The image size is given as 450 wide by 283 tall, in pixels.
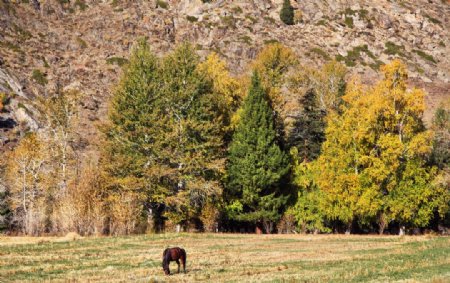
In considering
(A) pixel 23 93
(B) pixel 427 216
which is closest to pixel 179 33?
(A) pixel 23 93

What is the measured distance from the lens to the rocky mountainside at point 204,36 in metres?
110

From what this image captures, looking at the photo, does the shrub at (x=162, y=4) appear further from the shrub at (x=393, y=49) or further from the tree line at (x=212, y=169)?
the tree line at (x=212, y=169)

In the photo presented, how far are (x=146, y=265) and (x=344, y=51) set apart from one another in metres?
111

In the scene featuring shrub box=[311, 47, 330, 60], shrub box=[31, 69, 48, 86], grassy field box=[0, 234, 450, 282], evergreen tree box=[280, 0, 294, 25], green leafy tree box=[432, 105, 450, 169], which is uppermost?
evergreen tree box=[280, 0, 294, 25]

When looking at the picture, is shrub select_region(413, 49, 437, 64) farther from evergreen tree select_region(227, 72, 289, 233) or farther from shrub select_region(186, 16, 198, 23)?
evergreen tree select_region(227, 72, 289, 233)

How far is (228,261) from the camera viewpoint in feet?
88.4

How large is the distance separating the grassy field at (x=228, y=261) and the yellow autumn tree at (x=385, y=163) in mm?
12529

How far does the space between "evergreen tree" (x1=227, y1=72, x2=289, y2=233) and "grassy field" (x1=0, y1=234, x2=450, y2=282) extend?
1495 centimetres

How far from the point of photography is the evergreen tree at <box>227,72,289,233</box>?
182 ft

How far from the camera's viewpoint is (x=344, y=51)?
5025 inches

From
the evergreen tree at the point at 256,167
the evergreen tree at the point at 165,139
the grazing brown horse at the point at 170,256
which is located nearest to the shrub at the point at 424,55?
the evergreen tree at the point at 256,167

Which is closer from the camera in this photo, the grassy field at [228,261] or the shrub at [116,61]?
the grassy field at [228,261]

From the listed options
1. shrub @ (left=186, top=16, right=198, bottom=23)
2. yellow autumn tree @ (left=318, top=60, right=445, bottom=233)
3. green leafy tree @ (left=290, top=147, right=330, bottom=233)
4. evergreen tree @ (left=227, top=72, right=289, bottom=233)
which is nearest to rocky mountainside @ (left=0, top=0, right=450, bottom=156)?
shrub @ (left=186, top=16, right=198, bottom=23)

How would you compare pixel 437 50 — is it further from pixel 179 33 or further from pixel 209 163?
pixel 209 163
